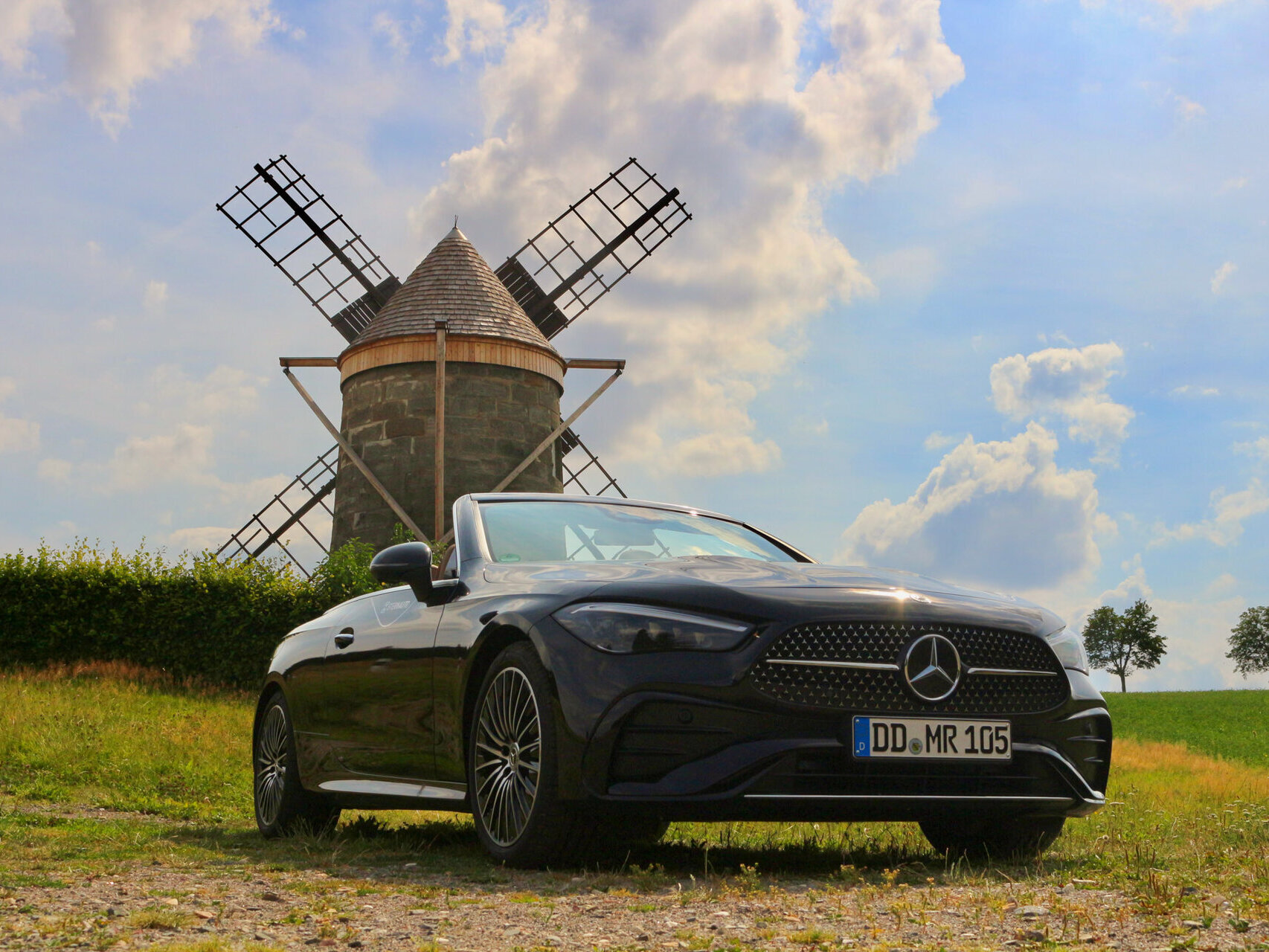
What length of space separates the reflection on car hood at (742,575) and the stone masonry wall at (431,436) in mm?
20862

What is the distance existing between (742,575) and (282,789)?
11.0ft

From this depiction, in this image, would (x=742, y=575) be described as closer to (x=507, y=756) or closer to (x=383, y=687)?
(x=507, y=756)

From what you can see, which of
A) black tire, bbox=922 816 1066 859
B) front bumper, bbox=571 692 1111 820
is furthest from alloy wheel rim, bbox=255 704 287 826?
black tire, bbox=922 816 1066 859

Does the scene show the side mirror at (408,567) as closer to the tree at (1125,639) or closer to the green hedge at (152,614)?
the green hedge at (152,614)

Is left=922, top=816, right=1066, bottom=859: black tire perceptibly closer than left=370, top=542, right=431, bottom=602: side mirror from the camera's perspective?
Yes

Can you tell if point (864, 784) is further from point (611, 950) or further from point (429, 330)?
point (429, 330)

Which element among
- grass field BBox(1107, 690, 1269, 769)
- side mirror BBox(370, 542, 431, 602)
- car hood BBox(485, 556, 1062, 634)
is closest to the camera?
car hood BBox(485, 556, 1062, 634)

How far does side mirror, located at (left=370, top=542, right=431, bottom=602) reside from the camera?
230 inches

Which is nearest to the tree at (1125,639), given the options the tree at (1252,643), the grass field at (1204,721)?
the tree at (1252,643)

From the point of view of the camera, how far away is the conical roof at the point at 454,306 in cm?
2775

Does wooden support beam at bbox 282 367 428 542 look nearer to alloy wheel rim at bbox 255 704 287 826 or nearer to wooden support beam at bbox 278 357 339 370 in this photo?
wooden support beam at bbox 278 357 339 370

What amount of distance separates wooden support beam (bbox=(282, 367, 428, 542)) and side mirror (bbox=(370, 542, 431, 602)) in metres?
19.4

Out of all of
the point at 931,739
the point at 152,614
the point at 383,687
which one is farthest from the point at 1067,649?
the point at 152,614

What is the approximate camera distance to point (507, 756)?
5.14 meters
